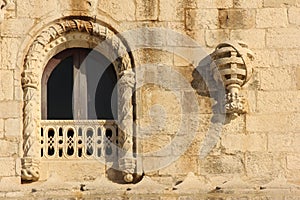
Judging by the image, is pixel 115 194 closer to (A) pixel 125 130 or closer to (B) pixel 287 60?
(A) pixel 125 130

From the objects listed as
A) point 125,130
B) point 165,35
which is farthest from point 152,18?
point 125,130

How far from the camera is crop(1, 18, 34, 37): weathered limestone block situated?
17.7 meters

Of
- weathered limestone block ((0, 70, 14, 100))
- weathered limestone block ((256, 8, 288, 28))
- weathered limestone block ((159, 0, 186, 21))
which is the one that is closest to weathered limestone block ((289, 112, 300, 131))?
weathered limestone block ((256, 8, 288, 28))

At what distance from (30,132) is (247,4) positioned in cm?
285

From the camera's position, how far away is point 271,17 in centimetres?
1789

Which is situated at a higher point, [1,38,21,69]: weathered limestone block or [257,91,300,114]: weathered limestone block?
[1,38,21,69]: weathered limestone block

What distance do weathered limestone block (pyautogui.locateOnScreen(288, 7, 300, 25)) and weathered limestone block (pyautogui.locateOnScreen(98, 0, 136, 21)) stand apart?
69.6 inches

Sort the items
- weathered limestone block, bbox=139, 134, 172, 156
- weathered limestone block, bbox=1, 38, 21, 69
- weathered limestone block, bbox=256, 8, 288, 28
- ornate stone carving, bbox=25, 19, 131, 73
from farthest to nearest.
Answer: weathered limestone block, bbox=256, 8, 288, 28 → ornate stone carving, bbox=25, 19, 131, 73 → weathered limestone block, bbox=1, 38, 21, 69 → weathered limestone block, bbox=139, 134, 172, 156

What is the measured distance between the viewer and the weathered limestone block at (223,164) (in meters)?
17.4

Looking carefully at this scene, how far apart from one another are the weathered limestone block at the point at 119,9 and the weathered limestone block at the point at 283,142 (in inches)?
81.7

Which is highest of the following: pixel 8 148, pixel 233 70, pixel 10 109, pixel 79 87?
pixel 233 70

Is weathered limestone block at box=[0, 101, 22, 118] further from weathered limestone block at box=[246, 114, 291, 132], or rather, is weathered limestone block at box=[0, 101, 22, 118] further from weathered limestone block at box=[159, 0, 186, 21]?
weathered limestone block at box=[246, 114, 291, 132]

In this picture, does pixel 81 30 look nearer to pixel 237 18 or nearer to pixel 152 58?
pixel 152 58

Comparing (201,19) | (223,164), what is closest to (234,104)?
(223,164)
